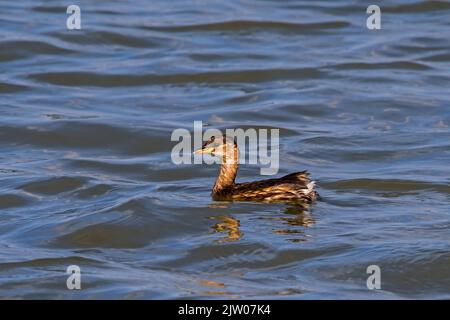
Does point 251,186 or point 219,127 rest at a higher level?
point 219,127

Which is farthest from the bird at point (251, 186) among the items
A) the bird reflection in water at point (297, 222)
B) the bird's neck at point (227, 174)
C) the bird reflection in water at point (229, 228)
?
the bird reflection in water at point (229, 228)

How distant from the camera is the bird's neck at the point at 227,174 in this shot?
12617 millimetres

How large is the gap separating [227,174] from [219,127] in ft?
11.8

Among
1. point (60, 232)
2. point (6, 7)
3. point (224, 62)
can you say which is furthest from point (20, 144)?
point (6, 7)

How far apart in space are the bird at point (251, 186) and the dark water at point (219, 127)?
0.13 m

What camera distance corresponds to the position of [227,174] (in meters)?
12.7

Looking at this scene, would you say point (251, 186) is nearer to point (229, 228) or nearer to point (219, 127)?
point (229, 228)

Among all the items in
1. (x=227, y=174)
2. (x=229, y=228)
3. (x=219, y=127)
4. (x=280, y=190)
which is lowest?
(x=229, y=228)

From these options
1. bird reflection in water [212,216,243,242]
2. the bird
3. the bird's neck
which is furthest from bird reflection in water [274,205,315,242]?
the bird's neck

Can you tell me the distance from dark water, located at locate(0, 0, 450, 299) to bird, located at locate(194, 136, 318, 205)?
0.42ft

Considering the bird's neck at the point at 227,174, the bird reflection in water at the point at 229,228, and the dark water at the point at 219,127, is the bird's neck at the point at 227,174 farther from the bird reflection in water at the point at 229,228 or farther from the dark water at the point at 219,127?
the bird reflection in water at the point at 229,228

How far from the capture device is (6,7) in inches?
919

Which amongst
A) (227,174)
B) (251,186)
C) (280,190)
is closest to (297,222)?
(280,190)

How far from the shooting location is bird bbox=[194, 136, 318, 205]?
12109 mm
